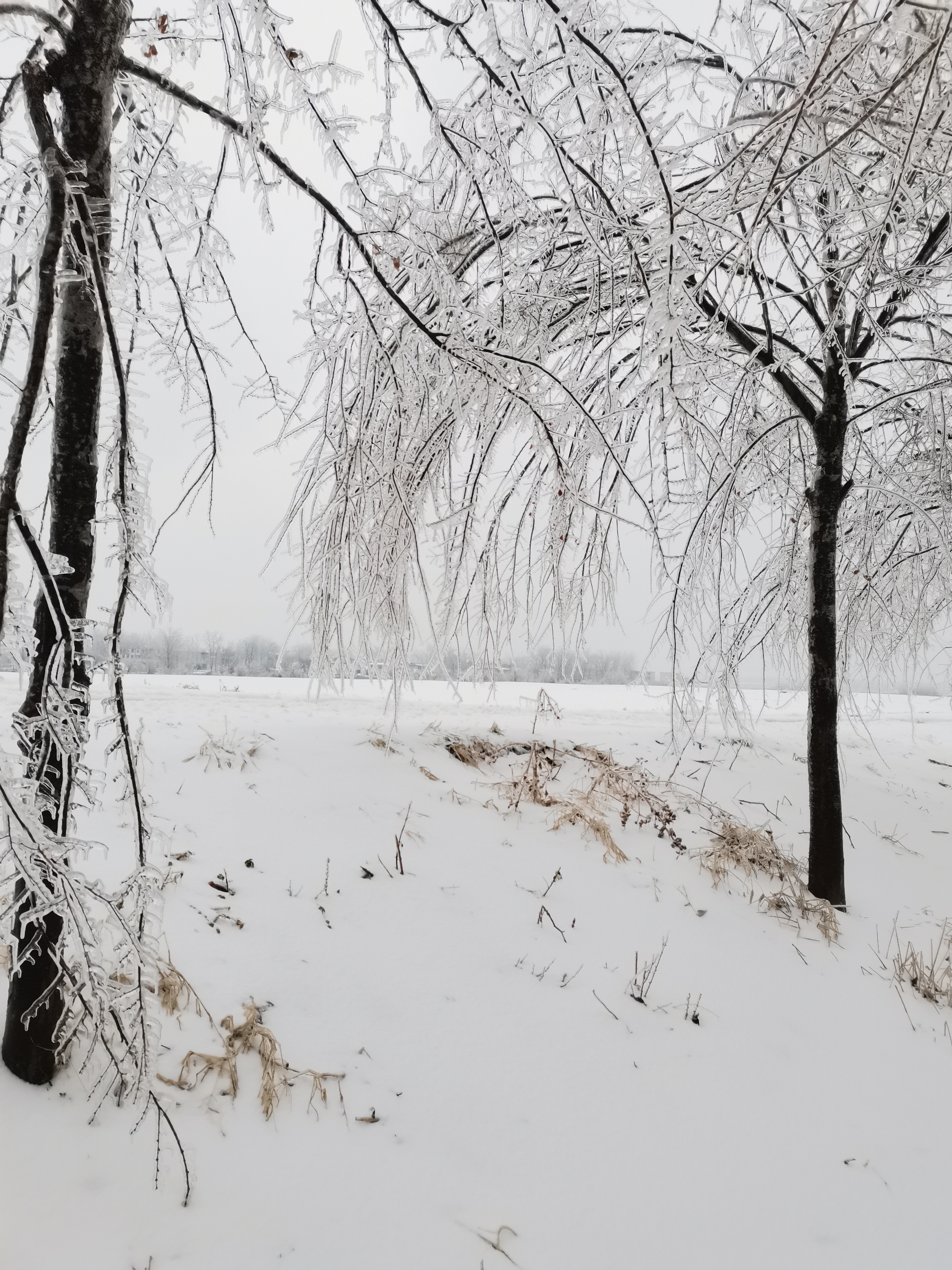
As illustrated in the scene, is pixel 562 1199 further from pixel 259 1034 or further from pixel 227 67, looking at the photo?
pixel 227 67

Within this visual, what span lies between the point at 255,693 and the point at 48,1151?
635cm

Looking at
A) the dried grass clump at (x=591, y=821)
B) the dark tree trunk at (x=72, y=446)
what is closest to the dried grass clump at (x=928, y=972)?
the dried grass clump at (x=591, y=821)

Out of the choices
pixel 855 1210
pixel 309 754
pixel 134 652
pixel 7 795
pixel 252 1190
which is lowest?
pixel 855 1210

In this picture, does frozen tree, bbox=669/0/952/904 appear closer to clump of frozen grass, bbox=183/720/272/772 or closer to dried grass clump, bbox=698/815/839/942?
dried grass clump, bbox=698/815/839/942

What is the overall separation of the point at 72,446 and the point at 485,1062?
2089mm

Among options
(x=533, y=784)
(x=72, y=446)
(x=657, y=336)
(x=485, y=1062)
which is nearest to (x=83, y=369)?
(x=72, y=446)

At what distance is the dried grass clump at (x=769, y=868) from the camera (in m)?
3.26

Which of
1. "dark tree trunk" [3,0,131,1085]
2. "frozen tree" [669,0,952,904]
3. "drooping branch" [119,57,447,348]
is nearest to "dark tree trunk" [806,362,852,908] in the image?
"frozen tree" [669,0,952,904]

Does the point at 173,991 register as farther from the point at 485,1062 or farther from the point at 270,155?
the point at 270,155

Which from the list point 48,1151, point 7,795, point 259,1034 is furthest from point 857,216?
point 48,1151

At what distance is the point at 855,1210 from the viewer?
72.6 inches

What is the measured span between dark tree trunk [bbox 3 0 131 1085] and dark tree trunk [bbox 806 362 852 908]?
3.24m

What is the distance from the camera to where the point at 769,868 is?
142 inches

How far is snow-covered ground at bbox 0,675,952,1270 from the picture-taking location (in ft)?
5.06
